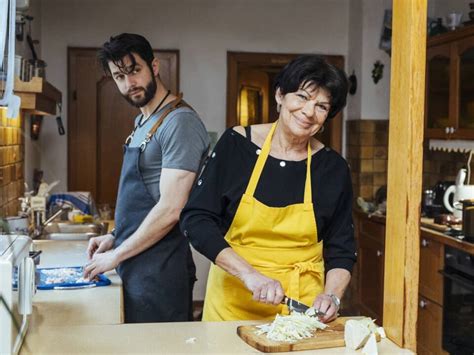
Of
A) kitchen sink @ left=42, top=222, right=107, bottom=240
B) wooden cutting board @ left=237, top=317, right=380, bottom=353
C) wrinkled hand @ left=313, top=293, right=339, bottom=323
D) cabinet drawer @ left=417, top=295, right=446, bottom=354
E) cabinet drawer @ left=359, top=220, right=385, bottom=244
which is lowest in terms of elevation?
cabinet drawer @ left=417, top=295, right=446, bottom=354

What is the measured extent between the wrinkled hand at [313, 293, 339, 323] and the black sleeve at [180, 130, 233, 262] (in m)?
0.31

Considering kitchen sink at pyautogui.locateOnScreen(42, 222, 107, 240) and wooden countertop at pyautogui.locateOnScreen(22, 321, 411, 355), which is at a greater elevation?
wooden countertop at pyautogui.locateOnScreen(22, 321, 411, 355)

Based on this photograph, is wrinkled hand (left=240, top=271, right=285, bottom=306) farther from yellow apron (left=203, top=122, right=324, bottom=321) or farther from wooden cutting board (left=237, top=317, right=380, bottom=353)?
yellow apron (left=203, top=122, right=324, bottom=321)

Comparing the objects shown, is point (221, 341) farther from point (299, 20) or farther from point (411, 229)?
point (299, 20)

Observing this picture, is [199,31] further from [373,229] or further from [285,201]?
[285,201]

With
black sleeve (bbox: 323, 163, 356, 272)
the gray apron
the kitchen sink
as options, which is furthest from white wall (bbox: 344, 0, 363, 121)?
black sleeve (bbox: 323, 163, 356, 272)

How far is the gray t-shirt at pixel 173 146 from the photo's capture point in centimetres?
245

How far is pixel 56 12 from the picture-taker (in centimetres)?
539

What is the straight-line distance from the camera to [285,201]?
2.12 metres

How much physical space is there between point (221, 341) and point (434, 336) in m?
2.80

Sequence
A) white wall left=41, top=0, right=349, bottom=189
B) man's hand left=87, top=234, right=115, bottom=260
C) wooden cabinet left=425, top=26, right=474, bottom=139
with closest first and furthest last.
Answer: man's hand left=87, top=234, right=115, bottom=260 → wooden cabinet left=425, top=26, right=474, bottom=139 → white wall left=41, top=0, right=349, bottom=189

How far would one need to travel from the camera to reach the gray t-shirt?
8.04 ft

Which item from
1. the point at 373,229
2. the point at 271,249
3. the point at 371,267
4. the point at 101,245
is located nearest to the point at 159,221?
the point at 101,245

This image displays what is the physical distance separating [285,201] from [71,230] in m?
2.26
